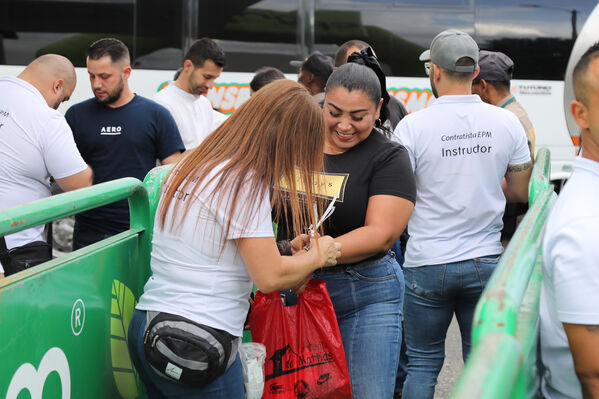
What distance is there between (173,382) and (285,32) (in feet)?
22.4

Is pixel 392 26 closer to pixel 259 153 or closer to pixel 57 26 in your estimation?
pixel 57 26

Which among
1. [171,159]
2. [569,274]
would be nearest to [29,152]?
[171,159]

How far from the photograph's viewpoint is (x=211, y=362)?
7.08 ft

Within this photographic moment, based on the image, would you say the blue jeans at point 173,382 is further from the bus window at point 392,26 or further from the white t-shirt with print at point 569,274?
the bus window at point 392,26

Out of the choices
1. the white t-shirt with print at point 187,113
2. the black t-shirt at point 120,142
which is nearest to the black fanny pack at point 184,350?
the black t-shirt at point 120,142

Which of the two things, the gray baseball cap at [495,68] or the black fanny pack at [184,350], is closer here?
the black fanny pack at [184,350]

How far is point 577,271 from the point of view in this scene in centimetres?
145

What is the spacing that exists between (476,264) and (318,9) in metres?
5.82

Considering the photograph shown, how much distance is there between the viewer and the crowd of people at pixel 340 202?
1.63 m

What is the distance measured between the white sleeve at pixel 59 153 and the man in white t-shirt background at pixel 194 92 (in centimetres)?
157

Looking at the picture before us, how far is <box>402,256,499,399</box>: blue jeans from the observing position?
337 centimetres

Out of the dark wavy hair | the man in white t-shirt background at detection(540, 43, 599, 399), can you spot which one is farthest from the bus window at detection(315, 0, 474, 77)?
the man in white t-shirt background at detection(540, 43, 599, 399)

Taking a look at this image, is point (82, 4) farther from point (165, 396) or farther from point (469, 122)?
point (165, 396)

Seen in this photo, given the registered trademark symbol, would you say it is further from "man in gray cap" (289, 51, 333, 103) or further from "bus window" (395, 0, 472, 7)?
"bus window" (395, 0, 472, 7)
